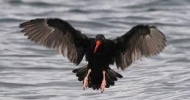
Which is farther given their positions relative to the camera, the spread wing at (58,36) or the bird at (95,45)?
the spread wing at (58,36)

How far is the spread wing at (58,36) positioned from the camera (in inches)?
407

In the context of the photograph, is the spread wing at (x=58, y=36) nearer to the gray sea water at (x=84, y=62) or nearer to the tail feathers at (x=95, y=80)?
the tail feathers at (x=95, y=80)

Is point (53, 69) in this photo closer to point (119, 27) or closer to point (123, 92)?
point (123, 92)

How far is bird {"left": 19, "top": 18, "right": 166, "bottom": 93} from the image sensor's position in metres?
10.2

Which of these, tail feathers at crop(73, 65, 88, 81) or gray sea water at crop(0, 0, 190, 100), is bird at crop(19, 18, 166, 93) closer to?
tail feathers at crop(73, 65, 88, 81)

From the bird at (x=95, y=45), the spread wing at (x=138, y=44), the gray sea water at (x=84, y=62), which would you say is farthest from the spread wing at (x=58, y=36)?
Result: the gray sea water at (x=84, y=62)

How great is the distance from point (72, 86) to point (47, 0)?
9.37m

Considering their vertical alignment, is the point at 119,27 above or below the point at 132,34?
below

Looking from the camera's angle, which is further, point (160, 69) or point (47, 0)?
point (47, 0)

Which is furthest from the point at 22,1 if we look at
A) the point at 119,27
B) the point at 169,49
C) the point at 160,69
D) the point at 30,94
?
the point at 30,94

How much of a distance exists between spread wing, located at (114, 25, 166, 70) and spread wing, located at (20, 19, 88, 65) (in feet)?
1.80

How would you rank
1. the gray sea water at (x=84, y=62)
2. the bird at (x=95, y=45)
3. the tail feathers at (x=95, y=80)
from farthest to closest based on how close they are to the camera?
the gray sea water at (x=84, y=62) < the tail feathers at (x=95, y=80) < the bird at (x=95, y=45)

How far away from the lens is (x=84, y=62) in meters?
15.0

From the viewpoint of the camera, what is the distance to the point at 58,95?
12.2 metres
